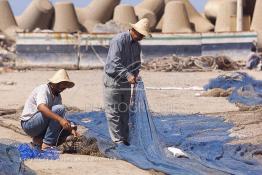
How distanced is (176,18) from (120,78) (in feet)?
69.4

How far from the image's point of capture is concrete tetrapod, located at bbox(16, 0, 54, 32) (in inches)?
1206

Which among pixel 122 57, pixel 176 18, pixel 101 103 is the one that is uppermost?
pixel 122 57

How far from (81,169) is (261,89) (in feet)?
25.8

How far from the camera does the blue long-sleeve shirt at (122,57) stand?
7.49 meters

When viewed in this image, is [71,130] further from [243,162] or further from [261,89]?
[261,89]

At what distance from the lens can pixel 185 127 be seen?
28.8 ft

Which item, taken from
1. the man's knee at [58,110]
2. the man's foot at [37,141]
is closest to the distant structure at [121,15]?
the man's foot at [37,141]

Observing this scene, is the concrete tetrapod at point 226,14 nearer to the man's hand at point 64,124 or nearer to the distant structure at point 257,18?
the distant structure at point 257,18

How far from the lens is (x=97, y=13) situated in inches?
1216

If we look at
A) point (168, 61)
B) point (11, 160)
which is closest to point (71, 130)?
point (11, 160)

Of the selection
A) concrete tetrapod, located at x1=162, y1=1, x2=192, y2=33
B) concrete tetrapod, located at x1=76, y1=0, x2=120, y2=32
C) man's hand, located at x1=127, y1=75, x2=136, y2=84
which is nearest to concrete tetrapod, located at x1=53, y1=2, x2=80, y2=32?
concrete tetrapod, located at x1=76, y1=0, x2=120, y2=32

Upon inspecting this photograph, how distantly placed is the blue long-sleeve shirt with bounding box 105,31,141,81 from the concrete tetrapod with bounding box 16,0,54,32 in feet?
76.7

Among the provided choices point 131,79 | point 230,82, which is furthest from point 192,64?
point 131,79

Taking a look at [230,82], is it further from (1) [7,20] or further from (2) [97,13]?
(1) [7,20]
